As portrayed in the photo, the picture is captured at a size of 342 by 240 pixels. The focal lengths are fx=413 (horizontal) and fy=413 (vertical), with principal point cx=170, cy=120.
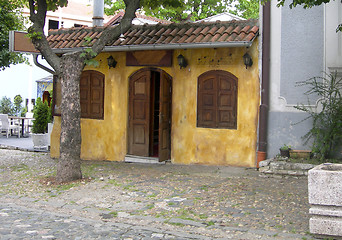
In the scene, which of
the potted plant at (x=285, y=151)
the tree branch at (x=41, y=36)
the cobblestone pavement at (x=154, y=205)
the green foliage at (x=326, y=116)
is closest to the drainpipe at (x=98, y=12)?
the tree branch at (x=41, y=36)

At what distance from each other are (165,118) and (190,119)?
69 cm

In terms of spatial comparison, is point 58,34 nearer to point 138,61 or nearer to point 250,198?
point 138,61

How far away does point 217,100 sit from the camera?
10.1 meters

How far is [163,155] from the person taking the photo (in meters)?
10.7

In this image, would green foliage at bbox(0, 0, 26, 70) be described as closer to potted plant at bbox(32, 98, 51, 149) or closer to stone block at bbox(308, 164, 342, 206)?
potted plant at bbox(32, 98, 51, 149)

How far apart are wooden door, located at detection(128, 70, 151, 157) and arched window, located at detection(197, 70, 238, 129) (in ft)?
4.82

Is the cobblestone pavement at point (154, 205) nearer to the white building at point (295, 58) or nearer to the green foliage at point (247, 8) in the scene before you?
the white building at point (295, 58)

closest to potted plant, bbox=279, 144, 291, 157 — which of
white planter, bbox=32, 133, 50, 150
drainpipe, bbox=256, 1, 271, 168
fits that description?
drainpipe, bbox=256, 1, 271, 168

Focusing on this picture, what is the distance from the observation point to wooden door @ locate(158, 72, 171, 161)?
10.5 m

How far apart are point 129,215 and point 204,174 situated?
11.0 feet

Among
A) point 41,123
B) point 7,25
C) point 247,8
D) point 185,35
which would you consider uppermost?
point 247,8

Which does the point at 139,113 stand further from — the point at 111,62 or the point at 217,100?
the point at 217,100

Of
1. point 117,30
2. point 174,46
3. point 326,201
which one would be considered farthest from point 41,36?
point 326,201

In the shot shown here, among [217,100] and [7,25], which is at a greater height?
[7,25]
